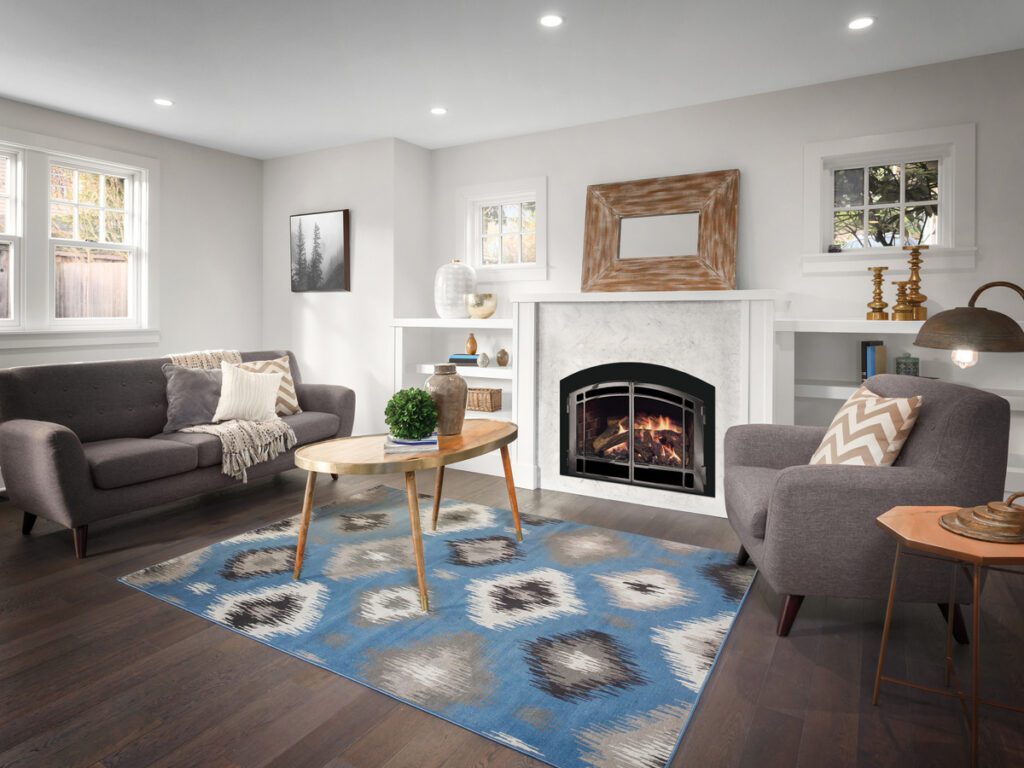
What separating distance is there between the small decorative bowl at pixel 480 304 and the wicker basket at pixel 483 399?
1.90 ft

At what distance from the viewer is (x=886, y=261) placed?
12.4 feet

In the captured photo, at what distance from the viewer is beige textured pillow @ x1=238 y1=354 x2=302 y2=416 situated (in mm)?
4340

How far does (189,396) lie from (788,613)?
3.44m

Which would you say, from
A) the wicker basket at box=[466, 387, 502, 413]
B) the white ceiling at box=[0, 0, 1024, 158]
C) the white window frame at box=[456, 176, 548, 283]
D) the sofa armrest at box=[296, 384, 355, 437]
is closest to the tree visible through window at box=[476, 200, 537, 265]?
the white window frame at box=[456, 176, 548, 283]

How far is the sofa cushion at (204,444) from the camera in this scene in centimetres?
354

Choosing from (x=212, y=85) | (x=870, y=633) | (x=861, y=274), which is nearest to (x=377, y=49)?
(x=212, y=85)

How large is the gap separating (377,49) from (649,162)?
77.6 inches

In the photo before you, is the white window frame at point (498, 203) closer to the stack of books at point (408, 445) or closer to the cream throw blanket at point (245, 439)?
the cream throw blanket at point (245, 439)

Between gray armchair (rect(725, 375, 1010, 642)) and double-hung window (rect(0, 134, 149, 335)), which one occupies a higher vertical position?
double-hung window (rect(0, 134, 149, 335))

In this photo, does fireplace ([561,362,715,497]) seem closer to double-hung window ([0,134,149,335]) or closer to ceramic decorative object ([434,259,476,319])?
ceramic decorative object ([434,259,476,319])

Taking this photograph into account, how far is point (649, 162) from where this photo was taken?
4.43 m

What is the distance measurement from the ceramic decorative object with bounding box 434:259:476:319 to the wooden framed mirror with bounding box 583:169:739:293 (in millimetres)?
940

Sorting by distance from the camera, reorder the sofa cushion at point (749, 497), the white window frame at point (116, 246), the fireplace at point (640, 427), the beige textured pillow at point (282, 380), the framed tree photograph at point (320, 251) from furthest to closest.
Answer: the framed tree photograph at point (320, 251) → the white window frame at point (116, 246) → the beige textured pillow at point (282, 380) → the fireplace at point (640, 427) → the sofa cushion at point (749, 497)

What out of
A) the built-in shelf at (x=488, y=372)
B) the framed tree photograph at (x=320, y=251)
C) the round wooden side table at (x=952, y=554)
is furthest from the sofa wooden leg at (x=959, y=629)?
the framed tree photograph at (x=320, y=251)
